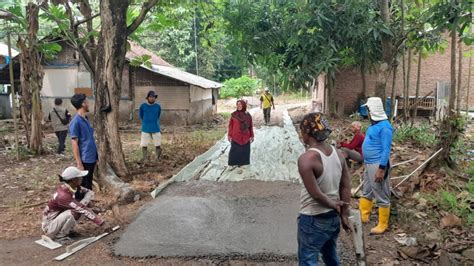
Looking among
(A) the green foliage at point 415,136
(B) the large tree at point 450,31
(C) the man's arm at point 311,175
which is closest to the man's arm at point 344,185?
(C) the man's arm at point 311,175

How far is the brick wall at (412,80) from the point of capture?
1817 centimetres

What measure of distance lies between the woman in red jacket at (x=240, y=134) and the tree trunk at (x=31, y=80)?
506cm

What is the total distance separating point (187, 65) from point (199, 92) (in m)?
15.0

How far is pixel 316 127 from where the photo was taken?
9.59 feet

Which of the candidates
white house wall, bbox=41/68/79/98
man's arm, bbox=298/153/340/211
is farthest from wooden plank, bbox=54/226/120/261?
white house wall, bbox=41/68/79/98

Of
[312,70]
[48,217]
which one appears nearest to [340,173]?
[48,217]

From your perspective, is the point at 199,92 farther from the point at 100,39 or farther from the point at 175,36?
the point at 175,36

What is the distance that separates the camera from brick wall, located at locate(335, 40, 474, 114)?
1817cm

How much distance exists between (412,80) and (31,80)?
51.9 ft

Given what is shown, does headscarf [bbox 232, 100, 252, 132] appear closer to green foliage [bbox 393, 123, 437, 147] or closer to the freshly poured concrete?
the freshly poured concrete

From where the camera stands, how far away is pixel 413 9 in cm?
1070

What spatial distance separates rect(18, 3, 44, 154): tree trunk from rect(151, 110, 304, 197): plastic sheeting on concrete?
14.1ft

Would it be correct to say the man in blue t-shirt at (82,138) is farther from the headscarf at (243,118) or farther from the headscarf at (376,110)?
the headscarf at (376,110)

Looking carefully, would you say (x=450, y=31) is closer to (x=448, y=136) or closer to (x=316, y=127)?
(x=448, y=136)
